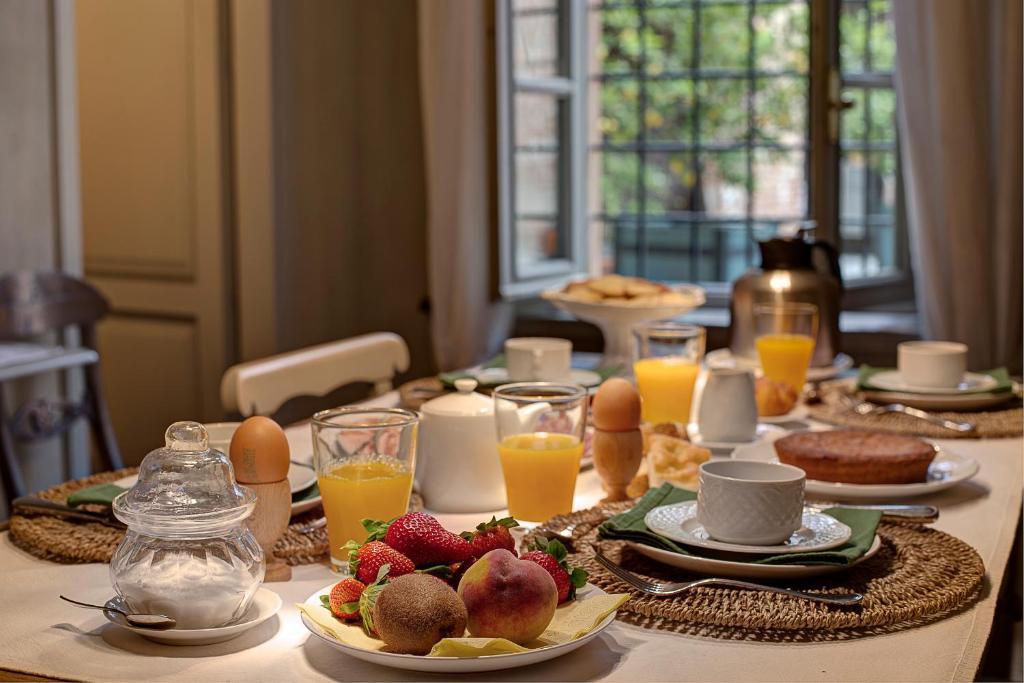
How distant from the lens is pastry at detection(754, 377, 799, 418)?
1.80m

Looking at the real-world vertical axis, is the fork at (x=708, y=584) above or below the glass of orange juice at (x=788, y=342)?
below

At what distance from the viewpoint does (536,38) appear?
11.3 feet

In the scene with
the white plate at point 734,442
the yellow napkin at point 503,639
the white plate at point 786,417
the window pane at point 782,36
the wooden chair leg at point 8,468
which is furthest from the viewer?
the window pane at point 782,36

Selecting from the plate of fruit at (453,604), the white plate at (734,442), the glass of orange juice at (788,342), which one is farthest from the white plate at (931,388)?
the plate of fruit at (453,604)

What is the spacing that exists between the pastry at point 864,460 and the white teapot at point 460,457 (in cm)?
37

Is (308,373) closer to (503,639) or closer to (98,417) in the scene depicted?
(98,417)

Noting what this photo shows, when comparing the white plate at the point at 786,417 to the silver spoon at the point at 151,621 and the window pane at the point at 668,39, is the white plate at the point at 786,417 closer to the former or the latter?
the silver spoon at the point at 151,621

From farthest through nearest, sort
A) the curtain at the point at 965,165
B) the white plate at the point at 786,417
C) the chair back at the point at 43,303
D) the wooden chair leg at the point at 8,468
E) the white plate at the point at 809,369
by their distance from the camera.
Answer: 1. the curtain at the point at 965,165
2. the chair back at the point at 43,303
3. the wooden chair leg at the point at 8,468
4. the white plate at the point at 809,369
5. the white plate at the point at 786,417

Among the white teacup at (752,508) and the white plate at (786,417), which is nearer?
the white teacup at (752,508)

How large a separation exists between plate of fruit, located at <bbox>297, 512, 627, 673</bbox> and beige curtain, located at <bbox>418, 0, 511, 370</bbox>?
2466 mm

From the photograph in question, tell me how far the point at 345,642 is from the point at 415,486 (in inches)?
19.0

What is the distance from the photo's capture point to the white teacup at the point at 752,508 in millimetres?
1016

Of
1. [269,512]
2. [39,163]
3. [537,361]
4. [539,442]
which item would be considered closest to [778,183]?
[39,163]

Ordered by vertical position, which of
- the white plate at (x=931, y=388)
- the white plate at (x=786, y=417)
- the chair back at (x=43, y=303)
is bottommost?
the white plate at (x=786, y=417)
